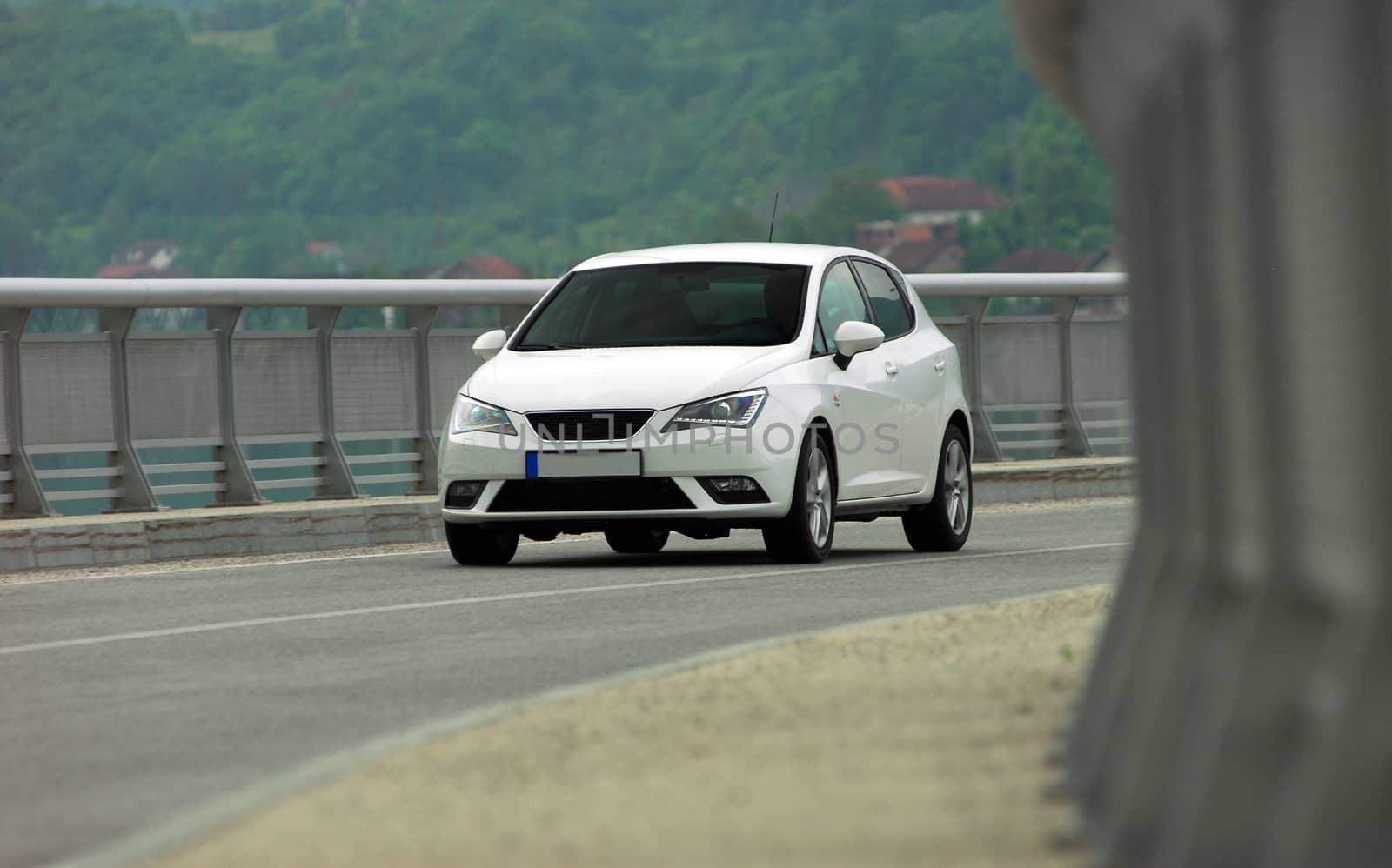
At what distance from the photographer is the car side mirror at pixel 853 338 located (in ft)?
44.7

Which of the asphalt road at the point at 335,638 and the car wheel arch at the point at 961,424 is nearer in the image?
the asphalt road at the point at 335,638

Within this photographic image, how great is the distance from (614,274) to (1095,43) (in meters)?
9.20

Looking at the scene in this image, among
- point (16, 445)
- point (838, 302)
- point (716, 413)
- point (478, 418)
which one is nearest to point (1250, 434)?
point (716, 413)

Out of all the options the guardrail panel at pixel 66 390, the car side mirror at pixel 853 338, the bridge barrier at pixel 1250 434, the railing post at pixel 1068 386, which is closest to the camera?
the bridge barrier at pixel 1250 434

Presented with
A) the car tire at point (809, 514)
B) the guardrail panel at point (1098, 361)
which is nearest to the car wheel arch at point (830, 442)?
the car tire at point (809, 514)

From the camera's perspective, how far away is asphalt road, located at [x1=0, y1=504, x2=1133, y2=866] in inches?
271

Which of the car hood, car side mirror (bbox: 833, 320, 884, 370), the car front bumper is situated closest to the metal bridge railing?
the car hood

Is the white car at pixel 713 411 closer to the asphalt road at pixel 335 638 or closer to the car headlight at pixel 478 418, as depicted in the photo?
the car headlight at pixel 478 418

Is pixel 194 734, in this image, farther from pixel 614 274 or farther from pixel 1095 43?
pixel 614 274

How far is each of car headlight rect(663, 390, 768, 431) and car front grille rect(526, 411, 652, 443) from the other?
15cm

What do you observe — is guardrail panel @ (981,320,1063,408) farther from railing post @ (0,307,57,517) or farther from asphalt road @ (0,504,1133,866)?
railing post @ (0,307,57,517)

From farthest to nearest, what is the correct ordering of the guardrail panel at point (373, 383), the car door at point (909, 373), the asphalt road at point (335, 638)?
the guardrail panel at point (373, 383)
the car door at point (909, 373)
the asphalt road at point (335, 638)

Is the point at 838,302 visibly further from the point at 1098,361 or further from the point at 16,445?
the point at 1098,361

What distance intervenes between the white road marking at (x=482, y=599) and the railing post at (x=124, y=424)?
4846 millimetres
